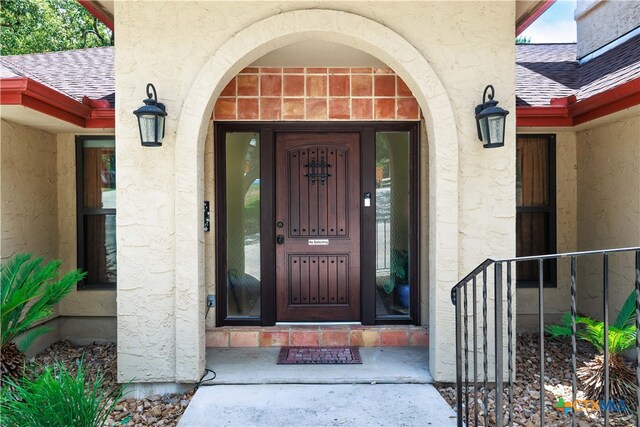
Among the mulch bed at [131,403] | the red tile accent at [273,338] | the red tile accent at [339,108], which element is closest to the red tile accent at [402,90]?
the red tile accent at [339,108]

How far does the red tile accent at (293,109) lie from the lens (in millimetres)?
4480

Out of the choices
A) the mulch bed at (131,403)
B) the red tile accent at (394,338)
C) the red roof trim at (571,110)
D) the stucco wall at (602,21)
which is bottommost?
the mulch bed at (131,403)

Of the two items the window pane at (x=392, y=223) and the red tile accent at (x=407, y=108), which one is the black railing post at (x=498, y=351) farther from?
the red tile accent at (x=407, y=108)

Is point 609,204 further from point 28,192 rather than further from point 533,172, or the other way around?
point 28,192

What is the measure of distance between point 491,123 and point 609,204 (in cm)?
217

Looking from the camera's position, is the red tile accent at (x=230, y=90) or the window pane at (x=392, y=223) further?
the window pane at (x=392, y=223)

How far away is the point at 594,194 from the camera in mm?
4789

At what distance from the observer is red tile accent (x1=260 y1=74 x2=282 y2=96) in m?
4.48

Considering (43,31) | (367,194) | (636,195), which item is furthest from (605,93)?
(43,31)

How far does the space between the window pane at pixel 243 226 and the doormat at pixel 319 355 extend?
25.0 inches

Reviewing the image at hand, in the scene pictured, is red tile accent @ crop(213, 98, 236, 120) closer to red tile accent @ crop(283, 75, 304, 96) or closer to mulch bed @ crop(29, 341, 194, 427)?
red tile accent @ crop(283, 75, 304, 96)

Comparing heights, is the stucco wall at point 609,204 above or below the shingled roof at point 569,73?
below

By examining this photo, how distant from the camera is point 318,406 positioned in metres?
3.25

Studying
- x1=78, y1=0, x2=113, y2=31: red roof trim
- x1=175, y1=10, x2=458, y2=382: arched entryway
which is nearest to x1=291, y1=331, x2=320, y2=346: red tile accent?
x1=175, y1=10, x2=458, y2=382: arched entryway
